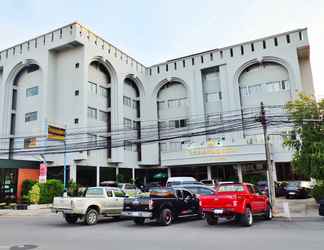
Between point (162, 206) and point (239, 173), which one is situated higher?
point (239, 173)

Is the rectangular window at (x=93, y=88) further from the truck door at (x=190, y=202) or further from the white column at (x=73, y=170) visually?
the truck door at (x=190, y=202)

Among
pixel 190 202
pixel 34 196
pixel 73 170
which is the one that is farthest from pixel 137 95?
pixel 190 202

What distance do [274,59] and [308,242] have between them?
1367 inches

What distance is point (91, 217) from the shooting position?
14.2 metres

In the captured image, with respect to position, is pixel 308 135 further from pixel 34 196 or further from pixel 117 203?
pixel 34 196

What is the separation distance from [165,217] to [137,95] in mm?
33753

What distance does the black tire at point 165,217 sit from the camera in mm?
12867

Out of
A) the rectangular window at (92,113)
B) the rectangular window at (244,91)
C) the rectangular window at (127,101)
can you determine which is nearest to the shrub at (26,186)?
the rectangular window at (92,113)

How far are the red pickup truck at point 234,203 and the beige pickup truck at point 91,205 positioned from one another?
16.0 feet

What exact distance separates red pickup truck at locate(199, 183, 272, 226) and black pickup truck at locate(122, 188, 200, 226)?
4.67 feet

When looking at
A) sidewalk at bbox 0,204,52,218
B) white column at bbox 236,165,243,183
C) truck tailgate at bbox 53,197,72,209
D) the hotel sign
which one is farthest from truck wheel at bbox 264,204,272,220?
white column at bbox 236,165,243,183

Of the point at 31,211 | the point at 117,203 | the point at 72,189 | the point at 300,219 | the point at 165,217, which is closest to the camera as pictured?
the point at 165,217

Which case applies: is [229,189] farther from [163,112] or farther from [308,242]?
[163,112]

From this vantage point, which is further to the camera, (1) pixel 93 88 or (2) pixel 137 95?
(2) pixel 137 95
